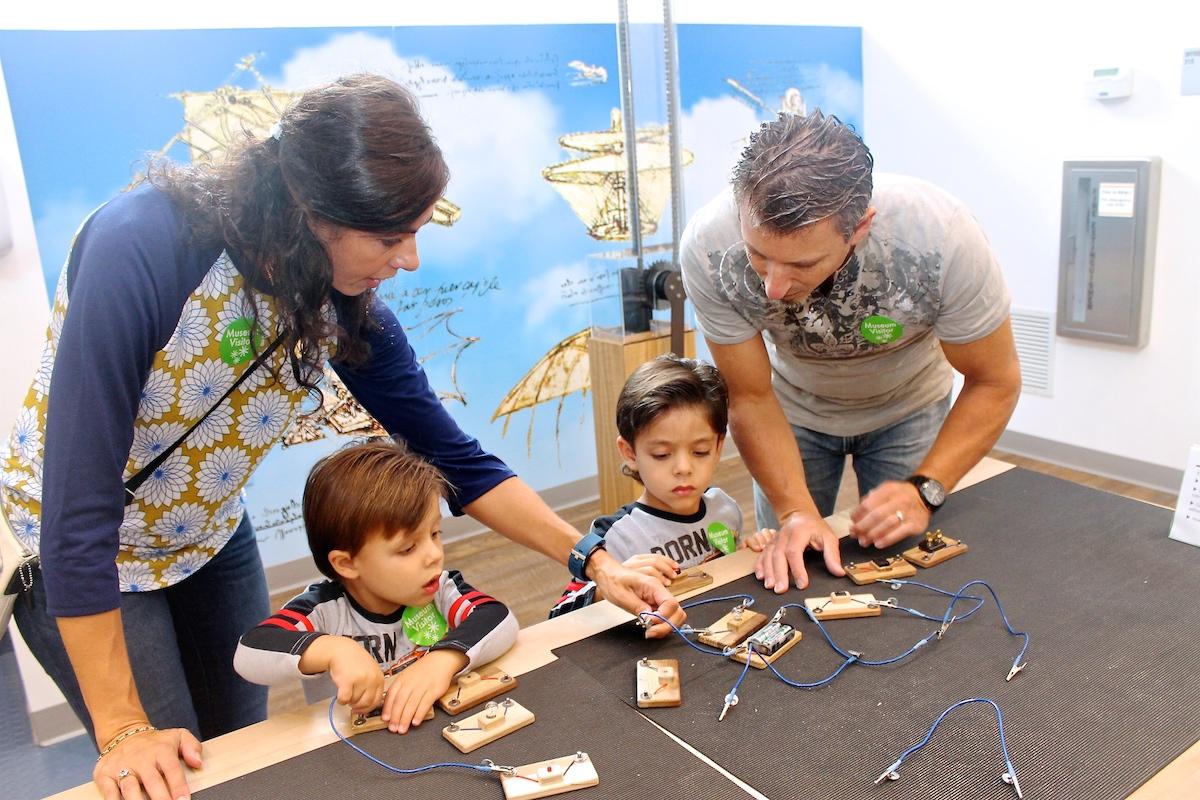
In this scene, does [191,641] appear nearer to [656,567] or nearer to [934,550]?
[656,567]

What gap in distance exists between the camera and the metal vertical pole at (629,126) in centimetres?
294

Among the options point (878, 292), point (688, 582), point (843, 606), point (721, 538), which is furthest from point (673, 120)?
point (843, 606)

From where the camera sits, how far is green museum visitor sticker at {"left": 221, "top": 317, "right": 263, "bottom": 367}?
4.15ft

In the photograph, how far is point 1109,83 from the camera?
365 cm

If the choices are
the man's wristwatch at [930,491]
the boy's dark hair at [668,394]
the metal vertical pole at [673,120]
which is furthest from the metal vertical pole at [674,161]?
the man's wristwatch at [930,491]

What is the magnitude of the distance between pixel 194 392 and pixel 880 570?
1053 mm

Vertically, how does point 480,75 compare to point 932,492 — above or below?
above

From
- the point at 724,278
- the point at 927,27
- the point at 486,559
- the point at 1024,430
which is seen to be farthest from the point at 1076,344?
the point at 724,278

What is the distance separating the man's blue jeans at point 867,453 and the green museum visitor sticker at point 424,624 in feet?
3.04

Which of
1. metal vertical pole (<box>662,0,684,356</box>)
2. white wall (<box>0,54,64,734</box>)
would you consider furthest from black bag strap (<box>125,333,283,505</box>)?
metal vertical pole (<box>662,0,684,356</box>)

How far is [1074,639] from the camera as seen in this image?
1.33 meters

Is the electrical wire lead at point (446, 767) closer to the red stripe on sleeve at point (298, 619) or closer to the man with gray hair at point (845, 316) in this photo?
the red stripe on sleeve at point (298, 619)

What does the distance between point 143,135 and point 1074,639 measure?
2.76m

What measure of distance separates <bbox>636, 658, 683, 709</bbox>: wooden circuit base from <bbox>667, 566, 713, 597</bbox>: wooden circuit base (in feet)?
0.70
